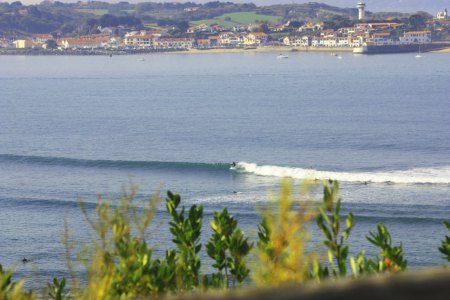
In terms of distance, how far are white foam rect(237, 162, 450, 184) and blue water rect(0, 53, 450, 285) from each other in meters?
0.08

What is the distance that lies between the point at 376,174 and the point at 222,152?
11.2 meters

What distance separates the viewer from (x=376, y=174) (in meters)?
37.1

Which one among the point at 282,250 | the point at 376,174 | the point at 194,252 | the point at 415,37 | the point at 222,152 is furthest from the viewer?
the point at 415,37

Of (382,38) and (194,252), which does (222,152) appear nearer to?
(194,252)

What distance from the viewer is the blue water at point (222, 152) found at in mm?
29016

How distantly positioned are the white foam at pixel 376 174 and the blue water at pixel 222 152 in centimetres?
8

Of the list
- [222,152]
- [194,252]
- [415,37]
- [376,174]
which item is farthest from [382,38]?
[194,252]

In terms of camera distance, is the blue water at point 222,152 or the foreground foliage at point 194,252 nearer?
the foreground foliage at point 194,252

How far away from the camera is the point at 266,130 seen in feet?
179

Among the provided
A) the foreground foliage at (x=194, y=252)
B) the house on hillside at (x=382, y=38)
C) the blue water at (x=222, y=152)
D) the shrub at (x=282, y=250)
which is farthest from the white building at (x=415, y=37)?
Answer: the shrub at (x=282, y=250)

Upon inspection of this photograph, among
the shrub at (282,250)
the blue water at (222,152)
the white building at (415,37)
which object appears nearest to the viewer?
the shrub at (282,250)

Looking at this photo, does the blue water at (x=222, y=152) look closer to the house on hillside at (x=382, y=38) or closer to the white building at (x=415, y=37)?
the house on hillside at (x=382, y=38)

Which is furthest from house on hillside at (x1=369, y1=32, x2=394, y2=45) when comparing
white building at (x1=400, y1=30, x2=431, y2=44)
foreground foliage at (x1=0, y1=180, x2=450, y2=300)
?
foreground foliage at (x1=0, y1=180, x2=450, y2=300)

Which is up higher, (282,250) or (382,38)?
(282,250)
